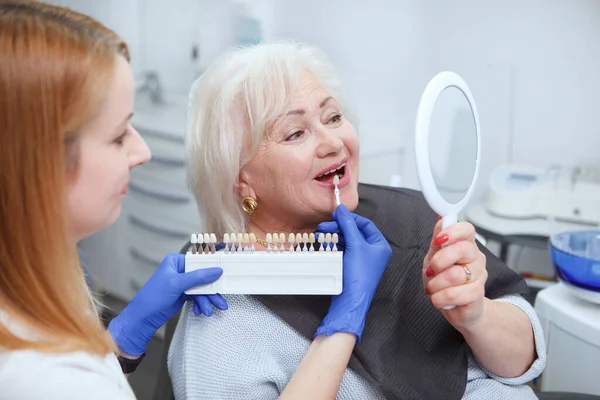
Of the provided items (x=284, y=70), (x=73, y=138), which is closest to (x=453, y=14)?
(x=284, y=70)

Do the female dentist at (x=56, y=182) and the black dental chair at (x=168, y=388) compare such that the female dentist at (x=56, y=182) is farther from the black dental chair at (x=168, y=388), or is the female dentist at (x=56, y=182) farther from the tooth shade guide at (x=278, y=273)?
the black dental chair at (x=168, y=388)

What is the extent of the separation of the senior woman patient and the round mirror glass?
8 cm

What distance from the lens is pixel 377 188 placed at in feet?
5.45

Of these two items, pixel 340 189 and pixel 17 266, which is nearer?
pixel 17 266

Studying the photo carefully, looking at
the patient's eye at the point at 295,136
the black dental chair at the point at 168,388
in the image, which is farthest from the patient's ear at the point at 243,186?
the black dental chair at the point at 168,388

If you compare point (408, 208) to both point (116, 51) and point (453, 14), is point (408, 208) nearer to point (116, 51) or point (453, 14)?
point (116, 51)

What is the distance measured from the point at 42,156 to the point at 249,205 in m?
0.65

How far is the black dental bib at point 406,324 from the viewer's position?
1.28 m

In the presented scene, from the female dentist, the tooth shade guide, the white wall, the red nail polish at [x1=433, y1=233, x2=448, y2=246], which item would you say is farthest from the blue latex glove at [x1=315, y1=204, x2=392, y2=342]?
the white wall

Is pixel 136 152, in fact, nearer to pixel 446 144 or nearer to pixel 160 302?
pixel 160 302

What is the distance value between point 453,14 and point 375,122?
1.72 feet

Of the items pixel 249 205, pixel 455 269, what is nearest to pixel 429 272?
pixel 455 269

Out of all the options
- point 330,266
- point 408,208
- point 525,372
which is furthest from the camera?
point 408,208

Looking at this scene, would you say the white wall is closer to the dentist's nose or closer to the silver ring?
the silver ring
